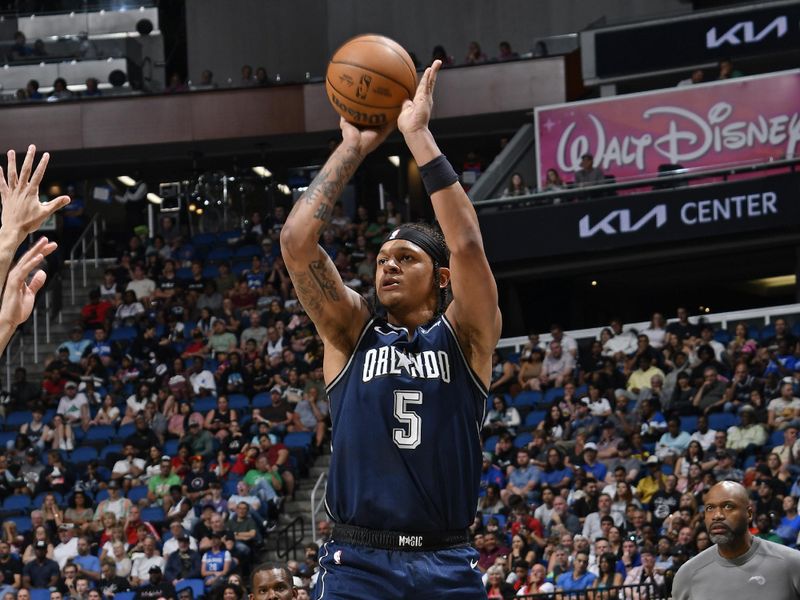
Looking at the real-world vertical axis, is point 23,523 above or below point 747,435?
below

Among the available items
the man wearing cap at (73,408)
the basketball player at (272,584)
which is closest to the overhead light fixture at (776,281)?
the man wearing cap at (73,408)

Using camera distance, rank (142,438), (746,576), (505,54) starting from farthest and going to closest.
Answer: (505,54) → (142,438) → (746,576)

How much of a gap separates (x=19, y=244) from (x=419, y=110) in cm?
141

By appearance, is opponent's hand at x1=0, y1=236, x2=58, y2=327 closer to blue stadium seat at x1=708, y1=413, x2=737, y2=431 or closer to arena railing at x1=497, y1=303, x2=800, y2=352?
blue stadium seat at x1=708, y1=413, x2=737, y2=431

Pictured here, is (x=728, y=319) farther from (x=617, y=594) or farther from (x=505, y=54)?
(x=505, y=54)

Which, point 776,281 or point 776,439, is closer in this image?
point 776,439

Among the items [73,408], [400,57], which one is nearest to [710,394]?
[73,408]

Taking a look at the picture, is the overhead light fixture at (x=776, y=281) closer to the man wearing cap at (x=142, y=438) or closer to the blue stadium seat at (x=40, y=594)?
the man wearing cap at (x=142, y=438)

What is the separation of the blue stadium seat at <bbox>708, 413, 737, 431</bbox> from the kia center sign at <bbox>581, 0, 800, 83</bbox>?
865 cm

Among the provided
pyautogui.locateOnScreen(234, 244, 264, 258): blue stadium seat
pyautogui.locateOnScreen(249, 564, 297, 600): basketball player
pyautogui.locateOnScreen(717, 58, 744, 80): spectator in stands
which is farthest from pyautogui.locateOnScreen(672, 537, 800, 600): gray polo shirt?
pyautogui.locateOnScreen(234, 244, 264, 258): blue stadium seat

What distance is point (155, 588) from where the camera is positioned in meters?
15.6

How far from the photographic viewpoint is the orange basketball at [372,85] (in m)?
5.04

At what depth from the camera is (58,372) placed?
72.2 feet

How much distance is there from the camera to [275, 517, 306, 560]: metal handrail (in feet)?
54.7
